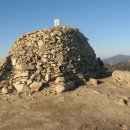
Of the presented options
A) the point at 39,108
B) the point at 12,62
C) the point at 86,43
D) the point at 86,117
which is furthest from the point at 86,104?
the point at 86,43

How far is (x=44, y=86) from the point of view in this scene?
19.0 metres

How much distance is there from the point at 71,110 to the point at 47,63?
5.23 m

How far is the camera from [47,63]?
2033cm

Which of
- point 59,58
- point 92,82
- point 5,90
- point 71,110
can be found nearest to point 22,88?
point 5,90

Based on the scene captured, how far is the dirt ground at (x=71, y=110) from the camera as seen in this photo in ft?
47.8

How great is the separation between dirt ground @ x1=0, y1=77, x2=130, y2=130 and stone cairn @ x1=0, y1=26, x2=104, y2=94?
3.02ft

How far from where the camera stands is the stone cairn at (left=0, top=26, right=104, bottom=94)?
19.0 meters

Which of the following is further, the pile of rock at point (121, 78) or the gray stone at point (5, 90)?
the pile of rock at point (121, 78)

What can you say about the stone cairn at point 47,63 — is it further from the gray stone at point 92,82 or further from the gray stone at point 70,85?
the gray stone at point 92,82

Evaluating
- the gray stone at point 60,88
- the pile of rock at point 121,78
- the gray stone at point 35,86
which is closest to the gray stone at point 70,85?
the gray stone at point 60,88

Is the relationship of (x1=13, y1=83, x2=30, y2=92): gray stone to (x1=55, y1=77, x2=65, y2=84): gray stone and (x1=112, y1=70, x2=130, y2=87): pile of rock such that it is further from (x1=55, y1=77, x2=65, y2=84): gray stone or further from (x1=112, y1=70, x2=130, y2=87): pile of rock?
(x1=112, y1=70, x2=130, y2=87): pile of rock

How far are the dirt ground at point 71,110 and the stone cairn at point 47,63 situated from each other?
920mm

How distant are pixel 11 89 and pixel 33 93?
156cm

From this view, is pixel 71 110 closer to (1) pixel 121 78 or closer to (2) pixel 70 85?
(2) pixel 70 85
